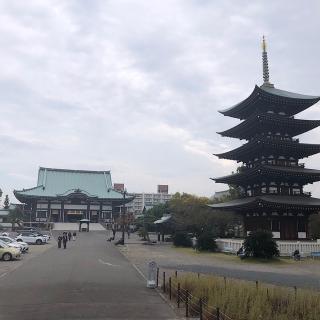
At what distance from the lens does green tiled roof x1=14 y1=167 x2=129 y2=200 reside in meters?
103

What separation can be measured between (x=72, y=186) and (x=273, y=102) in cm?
7512

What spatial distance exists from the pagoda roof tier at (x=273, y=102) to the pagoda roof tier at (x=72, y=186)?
6022cm

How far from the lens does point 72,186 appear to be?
10994 centimetres

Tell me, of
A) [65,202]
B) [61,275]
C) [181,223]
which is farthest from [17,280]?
[65,202]

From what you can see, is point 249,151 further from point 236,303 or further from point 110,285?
point 236,303

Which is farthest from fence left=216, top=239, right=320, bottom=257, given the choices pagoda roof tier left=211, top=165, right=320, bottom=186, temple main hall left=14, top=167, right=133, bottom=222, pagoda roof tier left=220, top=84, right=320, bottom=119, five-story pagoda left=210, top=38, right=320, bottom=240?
temple main hall left=14, top=167, right=133, bottom=222

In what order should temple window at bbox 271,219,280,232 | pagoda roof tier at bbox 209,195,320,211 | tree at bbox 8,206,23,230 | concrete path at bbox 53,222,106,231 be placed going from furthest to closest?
concrete path at bbox 53,222,106,231, tree at bbox 8,206,23,230, temple window at bbox 271,219,280,232, pagoda roof tier at bbox 209,195,320,211

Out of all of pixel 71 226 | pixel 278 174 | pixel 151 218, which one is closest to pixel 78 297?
pixel 278 174

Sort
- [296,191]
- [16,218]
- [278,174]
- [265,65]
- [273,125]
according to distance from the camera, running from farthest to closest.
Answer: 1. [16,218]
2. [265,65]
3. [273,125]
4. [296,191]
5. [278,174]


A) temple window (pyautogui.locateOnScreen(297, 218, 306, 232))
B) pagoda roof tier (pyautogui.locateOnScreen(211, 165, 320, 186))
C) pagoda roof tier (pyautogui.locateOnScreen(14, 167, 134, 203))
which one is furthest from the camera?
pagoda roof tier (pyautogui.locateOnScreen(14, 167, 134, 203))

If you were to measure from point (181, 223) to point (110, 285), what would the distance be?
3955cm

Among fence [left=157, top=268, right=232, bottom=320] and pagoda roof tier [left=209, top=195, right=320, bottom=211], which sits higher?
pagoda roof tier [left=209, top=195, right=320, bottom=211]

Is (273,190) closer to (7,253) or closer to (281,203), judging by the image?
(281,203)

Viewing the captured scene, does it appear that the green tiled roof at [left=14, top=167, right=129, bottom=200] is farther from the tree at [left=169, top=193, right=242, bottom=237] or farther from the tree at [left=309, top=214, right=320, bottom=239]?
the tree at [left=309, top=214, right=320, bottom=239]
